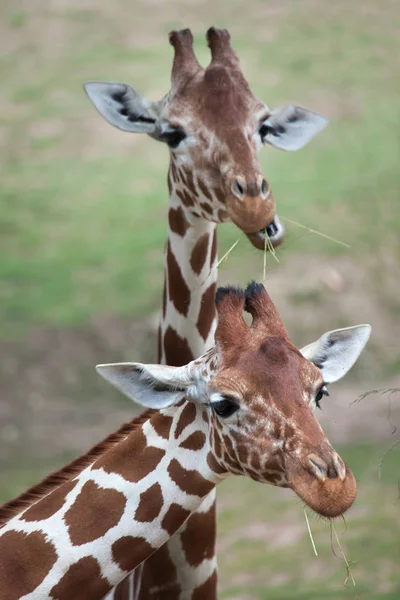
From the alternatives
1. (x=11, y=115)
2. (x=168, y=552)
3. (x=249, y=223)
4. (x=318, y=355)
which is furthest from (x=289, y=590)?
(x=11, y=115)

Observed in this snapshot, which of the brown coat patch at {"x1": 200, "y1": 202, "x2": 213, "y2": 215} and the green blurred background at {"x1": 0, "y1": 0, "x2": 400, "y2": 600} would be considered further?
the green blurred background at {"x1": 0, "y1": 0, "x2": 400, "y2": 600}

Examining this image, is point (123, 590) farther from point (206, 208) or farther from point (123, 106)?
point (123, 106)

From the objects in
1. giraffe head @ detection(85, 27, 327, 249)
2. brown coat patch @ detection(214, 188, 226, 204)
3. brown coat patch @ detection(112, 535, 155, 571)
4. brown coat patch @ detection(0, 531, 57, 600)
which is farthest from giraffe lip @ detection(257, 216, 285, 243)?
brown coat patch @ detection(0, 531, 57, 600)

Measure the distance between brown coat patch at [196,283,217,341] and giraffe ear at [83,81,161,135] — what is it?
3.44ft

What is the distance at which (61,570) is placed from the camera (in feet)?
16.1

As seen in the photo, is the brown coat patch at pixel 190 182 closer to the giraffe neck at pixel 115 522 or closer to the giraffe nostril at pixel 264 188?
the giraffe nostril at pixel 264 188

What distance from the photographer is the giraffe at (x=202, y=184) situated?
6.37 m

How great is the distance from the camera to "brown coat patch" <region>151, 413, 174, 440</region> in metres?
5.05

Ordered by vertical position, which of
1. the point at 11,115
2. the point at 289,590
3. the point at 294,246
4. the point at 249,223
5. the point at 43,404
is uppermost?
the point at 11,115

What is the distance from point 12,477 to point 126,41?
790cm

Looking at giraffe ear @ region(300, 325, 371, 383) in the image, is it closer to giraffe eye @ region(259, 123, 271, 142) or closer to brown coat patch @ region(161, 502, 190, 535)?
brown coat patch @ region(161, 502, 190, 535)

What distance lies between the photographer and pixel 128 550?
494cm

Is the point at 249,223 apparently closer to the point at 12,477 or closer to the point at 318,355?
the point at 318,355

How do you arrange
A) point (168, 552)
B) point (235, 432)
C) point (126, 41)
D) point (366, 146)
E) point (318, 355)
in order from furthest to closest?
point (126, 41) → point (366, 146) → point (168, 552) → point (318, 355) → point (235, 432)
